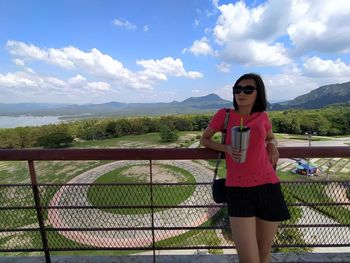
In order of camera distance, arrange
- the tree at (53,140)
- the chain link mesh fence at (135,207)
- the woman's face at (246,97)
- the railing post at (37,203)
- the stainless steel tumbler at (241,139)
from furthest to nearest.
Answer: the tree at (53,140), the chain link mesh fence at (135,207), the railing post at (37,203), the woman's face at (246,97), the stainless steel tumbler at (241,139)

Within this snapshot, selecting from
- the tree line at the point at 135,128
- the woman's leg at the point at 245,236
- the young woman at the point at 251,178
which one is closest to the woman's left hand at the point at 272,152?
the young woman at the point at 251,178

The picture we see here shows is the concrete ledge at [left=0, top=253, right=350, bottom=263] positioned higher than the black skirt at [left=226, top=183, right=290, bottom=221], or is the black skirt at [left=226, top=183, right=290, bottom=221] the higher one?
the black skirt at [left=226, top=183, right=290, bottom=221]

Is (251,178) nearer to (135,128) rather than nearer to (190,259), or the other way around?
(190,259)

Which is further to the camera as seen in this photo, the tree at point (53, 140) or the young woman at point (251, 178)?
the tree at point (53, 140)

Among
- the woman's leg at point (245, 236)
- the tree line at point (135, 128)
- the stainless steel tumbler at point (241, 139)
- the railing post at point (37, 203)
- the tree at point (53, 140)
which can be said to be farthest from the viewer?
the tree line at point (135, 128)

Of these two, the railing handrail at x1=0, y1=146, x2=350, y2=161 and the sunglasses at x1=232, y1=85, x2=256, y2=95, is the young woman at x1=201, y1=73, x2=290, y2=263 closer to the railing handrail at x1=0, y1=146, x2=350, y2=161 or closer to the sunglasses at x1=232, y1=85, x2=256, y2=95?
the sunglasses at x1=232, y1=85, x2=256, y2=95

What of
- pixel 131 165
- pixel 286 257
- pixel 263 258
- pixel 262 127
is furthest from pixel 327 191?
pixel 131 165

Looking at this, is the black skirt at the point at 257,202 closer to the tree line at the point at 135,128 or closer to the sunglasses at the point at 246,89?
the sunglasses at the point at 246,89

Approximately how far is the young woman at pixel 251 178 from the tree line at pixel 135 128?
217ft

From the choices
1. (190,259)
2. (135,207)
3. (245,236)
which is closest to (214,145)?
(245,236)

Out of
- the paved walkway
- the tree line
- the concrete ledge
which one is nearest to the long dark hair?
the paved walkway

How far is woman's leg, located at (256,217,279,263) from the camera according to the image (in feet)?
5.77

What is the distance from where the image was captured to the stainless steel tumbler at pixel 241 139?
1557mm

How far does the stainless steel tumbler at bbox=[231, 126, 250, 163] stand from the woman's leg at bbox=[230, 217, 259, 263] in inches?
15.7
